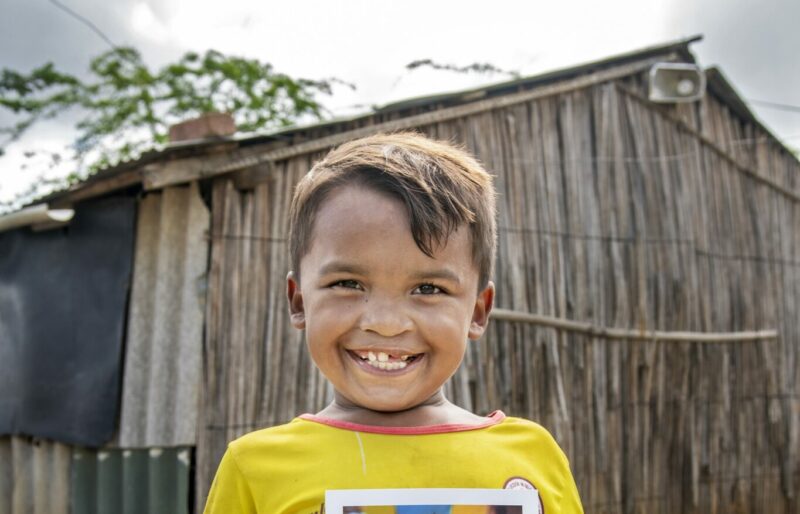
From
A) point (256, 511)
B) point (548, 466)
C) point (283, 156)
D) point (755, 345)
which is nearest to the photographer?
point (256, 511)

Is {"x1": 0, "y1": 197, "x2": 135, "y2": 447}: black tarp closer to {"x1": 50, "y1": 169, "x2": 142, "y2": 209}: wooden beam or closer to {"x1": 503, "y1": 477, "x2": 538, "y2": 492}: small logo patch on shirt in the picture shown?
{"x1": 50, "y1": 169, "x2": 142, "y2": 209}: wooden beam

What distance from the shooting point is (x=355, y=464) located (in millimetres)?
1408

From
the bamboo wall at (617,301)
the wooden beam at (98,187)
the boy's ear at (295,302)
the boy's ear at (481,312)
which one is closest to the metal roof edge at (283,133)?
the wooden beam at (98,187)

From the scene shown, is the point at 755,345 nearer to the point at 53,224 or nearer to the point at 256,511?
the point at 53,224

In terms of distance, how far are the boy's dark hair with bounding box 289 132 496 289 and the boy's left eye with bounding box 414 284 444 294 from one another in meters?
0.07

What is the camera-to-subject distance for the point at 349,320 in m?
1.45

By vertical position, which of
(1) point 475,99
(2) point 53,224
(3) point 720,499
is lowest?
(3) point 720,499

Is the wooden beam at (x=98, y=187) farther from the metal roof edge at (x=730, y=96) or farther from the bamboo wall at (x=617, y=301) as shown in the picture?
the metal roof edge at (x=730, y=96)

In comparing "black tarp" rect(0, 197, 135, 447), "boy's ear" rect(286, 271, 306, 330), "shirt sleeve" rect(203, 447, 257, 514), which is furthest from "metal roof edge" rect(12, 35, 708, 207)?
"shirt sleeve" rect(203, 447, 257, 514)

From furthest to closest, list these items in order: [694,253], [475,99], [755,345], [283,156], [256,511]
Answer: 1. [755,345]
2. [694,253]
3. [475,99]
4. [283,156]
5. [256,511]

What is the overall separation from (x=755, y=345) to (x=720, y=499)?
1.31 m

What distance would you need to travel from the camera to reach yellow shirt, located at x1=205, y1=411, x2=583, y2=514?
1398 millimetres

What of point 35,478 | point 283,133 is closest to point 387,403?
point 283,133

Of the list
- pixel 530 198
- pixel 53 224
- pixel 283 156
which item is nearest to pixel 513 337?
pixel 530 198
